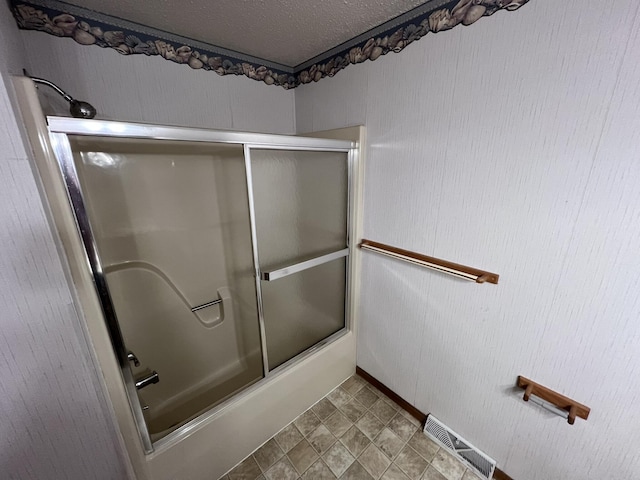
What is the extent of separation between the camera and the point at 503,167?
935mm

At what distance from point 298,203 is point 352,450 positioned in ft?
4.43

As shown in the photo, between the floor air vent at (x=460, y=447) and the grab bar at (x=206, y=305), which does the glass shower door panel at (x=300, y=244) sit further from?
the floor air vent at (x=460, y=447)

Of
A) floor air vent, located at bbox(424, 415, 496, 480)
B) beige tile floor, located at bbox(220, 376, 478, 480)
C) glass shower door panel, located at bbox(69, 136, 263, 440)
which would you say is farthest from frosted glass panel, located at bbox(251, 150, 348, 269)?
floor air vent, located at bbox(424, 415, 496, 480)

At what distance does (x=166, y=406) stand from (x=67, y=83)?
5.57 ft

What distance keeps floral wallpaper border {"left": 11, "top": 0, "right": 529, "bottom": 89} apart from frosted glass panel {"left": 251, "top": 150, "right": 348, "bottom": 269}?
555 mm

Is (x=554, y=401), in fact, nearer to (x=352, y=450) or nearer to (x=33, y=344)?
(x=352, y=450)

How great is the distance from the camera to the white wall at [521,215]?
738 millimetres

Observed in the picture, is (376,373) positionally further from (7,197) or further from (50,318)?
(7,197)

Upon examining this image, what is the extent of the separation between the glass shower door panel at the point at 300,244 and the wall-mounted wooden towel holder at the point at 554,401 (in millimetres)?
979

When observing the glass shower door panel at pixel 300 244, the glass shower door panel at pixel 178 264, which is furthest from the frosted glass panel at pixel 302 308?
the glass shower door panel at pixel 178 264

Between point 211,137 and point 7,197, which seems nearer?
point 7,197

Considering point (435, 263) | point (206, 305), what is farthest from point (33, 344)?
point (435, 263)

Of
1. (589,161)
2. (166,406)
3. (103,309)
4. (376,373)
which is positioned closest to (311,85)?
(589,161)

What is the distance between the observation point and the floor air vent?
3.78ft
